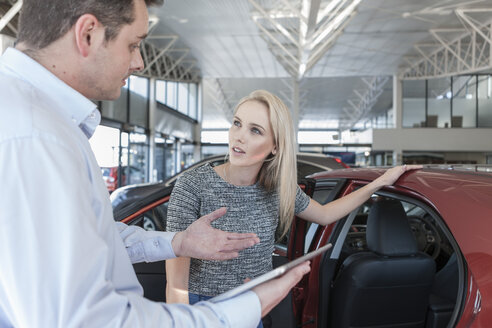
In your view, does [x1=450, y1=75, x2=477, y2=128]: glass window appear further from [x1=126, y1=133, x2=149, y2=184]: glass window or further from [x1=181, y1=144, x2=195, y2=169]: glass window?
[x1=126, y1=133, x2=149, y2=184]: glass window

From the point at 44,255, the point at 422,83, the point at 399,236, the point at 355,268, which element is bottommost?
Result: the point at 355,268

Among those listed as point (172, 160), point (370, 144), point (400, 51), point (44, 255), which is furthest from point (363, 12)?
point (44, 255)

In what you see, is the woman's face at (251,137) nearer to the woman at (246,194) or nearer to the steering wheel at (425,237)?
the woman at (246,194)

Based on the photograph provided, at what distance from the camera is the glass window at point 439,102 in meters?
22.2

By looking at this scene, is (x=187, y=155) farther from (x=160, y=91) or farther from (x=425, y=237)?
(x=425, y=237)

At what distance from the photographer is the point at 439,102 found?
22578 millimetres

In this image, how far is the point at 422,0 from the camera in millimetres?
12938

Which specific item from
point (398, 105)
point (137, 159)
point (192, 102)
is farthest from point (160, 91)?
point (398, 105)

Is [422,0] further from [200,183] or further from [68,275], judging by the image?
[68,275]

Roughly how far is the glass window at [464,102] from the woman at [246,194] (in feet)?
73.2

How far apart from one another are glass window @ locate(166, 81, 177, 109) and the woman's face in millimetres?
19142

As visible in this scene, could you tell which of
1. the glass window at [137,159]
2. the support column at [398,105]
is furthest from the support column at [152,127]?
the support column at [398,105]

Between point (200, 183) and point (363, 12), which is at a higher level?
point (363, 12)

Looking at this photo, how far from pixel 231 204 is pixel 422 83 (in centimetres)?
2322
